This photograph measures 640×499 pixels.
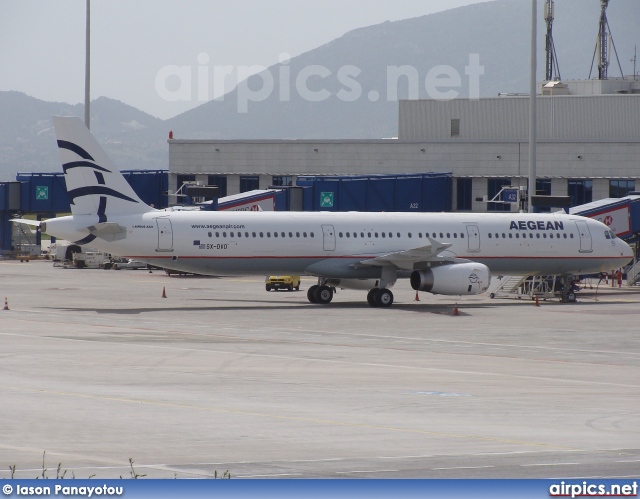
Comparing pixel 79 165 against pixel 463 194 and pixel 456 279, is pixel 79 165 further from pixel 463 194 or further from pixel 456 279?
pixel 463 194

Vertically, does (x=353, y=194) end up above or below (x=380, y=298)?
above

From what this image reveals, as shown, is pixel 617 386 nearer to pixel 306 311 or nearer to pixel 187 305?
pixel 306 311

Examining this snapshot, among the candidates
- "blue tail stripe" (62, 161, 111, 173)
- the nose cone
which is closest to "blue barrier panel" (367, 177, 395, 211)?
the nose cone

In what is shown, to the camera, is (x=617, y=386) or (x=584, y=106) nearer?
(x=617, y=386)

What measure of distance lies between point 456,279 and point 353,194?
36.0 metres

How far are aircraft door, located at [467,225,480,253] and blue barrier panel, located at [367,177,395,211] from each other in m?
32.1

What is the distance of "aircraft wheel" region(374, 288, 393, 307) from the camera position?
4859 cm

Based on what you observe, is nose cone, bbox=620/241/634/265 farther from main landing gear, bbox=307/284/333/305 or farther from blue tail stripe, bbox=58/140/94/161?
blue tail stripe, bbox=58/140/94/161

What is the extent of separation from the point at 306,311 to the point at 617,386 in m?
22.2

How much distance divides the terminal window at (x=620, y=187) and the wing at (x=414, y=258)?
114 feet

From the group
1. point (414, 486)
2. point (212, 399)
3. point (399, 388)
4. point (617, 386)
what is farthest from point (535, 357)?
point (414, 486)

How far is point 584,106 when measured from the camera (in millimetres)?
88562

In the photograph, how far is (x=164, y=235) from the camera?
4566 centimetres

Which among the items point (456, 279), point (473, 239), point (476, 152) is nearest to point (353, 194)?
point (476, 152)
